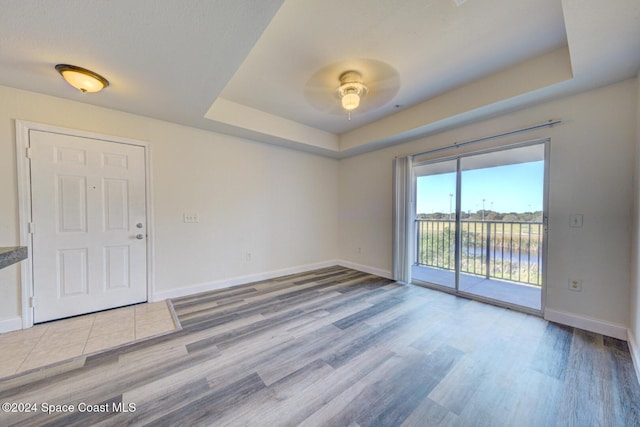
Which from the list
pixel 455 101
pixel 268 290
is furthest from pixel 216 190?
pixel 455 101

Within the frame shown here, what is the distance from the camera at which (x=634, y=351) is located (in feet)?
6.13

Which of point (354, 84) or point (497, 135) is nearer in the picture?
point (354, 84)

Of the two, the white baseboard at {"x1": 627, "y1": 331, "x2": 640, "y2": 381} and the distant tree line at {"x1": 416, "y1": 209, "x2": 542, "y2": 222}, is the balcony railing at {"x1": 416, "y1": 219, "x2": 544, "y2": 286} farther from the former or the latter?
the white baseboard at {"x1": 627, "y1": 331, "x2": 640, "y2": 381}

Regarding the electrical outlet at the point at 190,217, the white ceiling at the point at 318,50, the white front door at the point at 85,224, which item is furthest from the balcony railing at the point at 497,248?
the white front door at the point at 85,224

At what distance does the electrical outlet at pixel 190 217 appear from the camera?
3.28 m

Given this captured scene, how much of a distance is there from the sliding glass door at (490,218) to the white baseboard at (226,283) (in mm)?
2131

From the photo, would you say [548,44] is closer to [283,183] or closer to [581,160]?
[581,160]

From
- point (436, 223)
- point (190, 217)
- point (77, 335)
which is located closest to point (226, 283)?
point (190, 217)

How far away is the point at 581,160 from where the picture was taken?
2.37m

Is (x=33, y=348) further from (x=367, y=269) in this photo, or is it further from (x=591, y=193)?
(x=591, y=193)

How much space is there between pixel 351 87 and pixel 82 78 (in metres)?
2.42

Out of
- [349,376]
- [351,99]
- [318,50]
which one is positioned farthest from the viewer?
[351,99]

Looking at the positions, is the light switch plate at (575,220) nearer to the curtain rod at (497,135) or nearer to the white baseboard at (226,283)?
the curtain rod at (497,135)

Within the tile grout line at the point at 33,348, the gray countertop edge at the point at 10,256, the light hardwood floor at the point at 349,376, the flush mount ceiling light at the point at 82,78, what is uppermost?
the flush mount ceiling light at the point at 82,78
